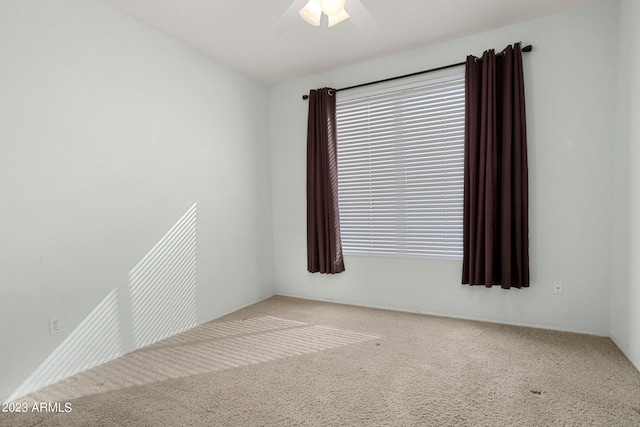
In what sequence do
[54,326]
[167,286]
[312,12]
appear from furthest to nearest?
[167,286]
[312,12]
[54,326]

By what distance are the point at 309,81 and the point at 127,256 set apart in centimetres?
275

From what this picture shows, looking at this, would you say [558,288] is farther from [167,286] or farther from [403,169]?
[167,286]

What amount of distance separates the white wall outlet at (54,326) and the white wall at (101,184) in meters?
0.03

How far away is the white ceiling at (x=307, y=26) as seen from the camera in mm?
2543

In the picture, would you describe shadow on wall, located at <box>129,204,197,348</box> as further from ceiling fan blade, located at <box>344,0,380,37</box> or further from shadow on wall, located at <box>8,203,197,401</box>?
ceiling fan blade, located at <box>344,0,380,37</box>

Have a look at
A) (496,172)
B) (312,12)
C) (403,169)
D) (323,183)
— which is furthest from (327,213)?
(312,12)

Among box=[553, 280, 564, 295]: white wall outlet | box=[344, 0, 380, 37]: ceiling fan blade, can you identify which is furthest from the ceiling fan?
box=[553, 280, 564, 295]: white wall outlet

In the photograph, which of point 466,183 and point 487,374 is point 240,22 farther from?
point 487,374

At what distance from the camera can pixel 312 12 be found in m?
2.58

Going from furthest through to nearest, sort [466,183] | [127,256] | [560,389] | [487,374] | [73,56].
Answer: [466,183], [127,256], [73,56], [487,374], [560,389]

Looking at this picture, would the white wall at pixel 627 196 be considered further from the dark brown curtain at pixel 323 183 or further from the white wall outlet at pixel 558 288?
the dark brown curtain at pixel 323 183

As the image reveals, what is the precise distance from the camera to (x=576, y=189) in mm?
2713

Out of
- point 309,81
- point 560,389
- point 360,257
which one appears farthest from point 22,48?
point 560,389

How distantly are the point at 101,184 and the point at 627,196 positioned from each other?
3.92 meters
